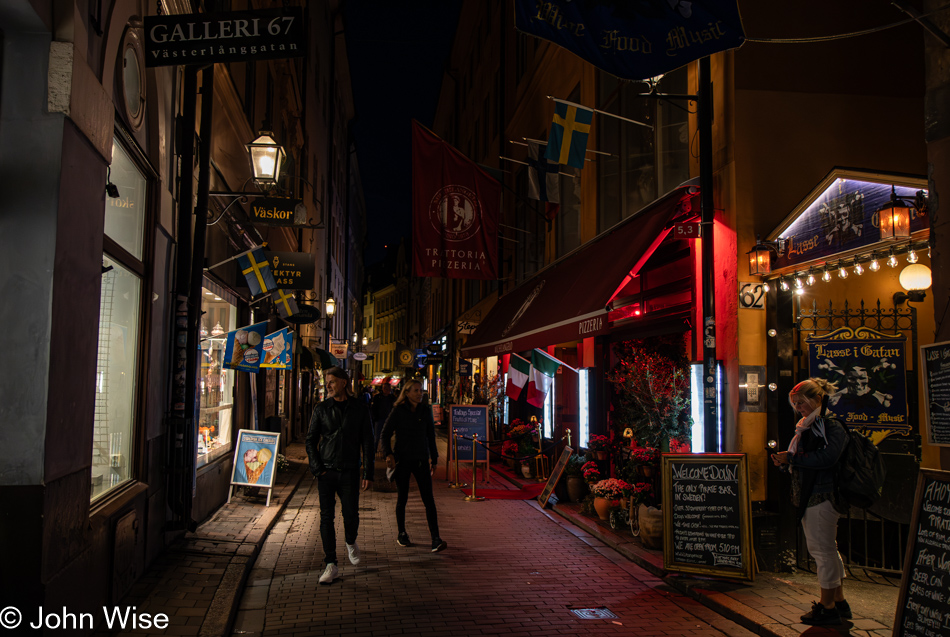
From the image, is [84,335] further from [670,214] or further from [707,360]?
[670,214]

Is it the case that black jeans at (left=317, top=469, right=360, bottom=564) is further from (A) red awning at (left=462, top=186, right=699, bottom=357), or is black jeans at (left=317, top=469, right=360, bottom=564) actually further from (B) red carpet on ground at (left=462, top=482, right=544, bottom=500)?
(B) red carpet on ground at (left=462, top=482, right=544, bottom=500)

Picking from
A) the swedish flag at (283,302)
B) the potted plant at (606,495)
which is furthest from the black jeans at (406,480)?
the swedish flag at (283,302)

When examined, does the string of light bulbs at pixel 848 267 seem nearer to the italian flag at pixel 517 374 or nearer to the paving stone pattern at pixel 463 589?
the paving stone pattern at pixel 463 589

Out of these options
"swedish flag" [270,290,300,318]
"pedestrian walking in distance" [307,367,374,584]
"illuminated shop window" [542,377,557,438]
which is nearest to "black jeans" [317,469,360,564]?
"pedestrian walking in distance" [307,367,374,584]

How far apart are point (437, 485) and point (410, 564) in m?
6.88

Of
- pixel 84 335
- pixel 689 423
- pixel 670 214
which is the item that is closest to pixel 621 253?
pixel 670 214

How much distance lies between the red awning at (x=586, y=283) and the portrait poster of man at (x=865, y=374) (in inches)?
92.1

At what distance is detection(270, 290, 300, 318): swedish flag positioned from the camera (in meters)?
14.4

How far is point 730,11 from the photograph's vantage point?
665cm

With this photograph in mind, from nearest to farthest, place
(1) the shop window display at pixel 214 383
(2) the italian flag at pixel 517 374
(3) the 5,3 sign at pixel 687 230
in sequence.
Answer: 1. (3) the 5,3 sign at pixel 687 230
2. (1) the shop window display at pixel 214 383
3. (2) the italian flag at pixel 517 374

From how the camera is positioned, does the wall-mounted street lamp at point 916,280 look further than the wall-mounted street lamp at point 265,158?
No

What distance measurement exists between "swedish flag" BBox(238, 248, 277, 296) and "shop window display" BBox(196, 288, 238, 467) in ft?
1.83

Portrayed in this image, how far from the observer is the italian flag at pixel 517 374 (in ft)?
42.3

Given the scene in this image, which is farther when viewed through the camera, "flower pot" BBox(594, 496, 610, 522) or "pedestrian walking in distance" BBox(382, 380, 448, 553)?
"flower pot" BBox(594, 496, 610, 522)
